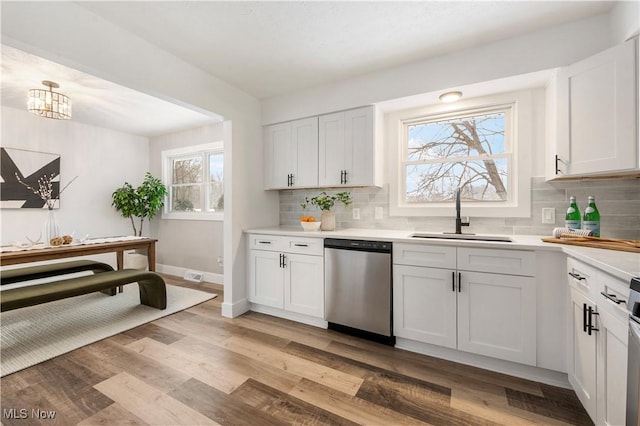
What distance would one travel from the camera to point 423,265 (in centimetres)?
214

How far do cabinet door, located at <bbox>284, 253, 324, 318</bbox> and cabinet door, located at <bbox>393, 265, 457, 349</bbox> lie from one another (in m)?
0.73

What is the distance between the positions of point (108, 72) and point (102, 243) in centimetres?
223

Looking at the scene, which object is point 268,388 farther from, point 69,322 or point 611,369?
point 69,322

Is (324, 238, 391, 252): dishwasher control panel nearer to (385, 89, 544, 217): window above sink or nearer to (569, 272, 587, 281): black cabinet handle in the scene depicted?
(385, 89, 544, 217): window above sink

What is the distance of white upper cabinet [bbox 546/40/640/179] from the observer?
1.60 meters

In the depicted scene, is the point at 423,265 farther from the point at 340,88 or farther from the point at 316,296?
the point at 340,88

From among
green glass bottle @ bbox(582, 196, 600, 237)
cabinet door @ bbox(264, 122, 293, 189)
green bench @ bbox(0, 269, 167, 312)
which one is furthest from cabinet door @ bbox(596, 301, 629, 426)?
green bench @ bbox(0, 269, 167, 312)

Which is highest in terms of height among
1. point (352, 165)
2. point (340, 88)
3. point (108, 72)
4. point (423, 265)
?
point (340, 88)

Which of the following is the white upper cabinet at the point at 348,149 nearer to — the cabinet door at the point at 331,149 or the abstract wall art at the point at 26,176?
the cabinet door at the point at 331,149

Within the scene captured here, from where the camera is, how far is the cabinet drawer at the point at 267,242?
2814 mm

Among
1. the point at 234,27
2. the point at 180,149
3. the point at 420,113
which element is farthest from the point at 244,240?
the point at 180,149

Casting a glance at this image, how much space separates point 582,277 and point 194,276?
452cm

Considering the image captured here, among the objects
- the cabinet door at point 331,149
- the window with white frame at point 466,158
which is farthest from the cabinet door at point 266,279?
the window with white frame at point 466,158

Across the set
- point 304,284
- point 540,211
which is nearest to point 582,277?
point 540,211
